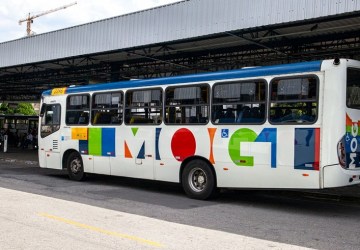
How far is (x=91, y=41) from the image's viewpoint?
1795 cm

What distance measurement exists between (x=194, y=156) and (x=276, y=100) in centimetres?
251

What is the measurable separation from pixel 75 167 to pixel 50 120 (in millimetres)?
2039

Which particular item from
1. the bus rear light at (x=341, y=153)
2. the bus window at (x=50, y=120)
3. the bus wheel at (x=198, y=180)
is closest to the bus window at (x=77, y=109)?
the bus window at (x=50, y=120)

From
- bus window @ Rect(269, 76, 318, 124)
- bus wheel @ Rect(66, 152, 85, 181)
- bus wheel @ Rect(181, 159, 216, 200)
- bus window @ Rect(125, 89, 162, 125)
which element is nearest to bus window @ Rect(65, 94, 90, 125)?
bus wheel @ Rect(66, 152, 85, 181)

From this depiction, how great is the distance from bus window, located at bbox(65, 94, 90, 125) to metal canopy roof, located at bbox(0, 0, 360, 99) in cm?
362

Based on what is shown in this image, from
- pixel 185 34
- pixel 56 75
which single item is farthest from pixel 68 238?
pixel 56 75

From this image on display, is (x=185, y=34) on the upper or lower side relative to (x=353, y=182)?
upper

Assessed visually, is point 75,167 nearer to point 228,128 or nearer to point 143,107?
point 143,107

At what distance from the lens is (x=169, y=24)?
1485cm

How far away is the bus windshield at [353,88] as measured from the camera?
27.2 feet

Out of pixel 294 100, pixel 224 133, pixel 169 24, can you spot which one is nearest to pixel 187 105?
pixel 224 133

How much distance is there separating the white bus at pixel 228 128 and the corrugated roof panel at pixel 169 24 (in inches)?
129

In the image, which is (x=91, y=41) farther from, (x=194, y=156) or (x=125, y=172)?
(x=194, y=156)

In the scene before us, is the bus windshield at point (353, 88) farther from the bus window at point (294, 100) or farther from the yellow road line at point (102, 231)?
the yellow road line at point (102, 231)
